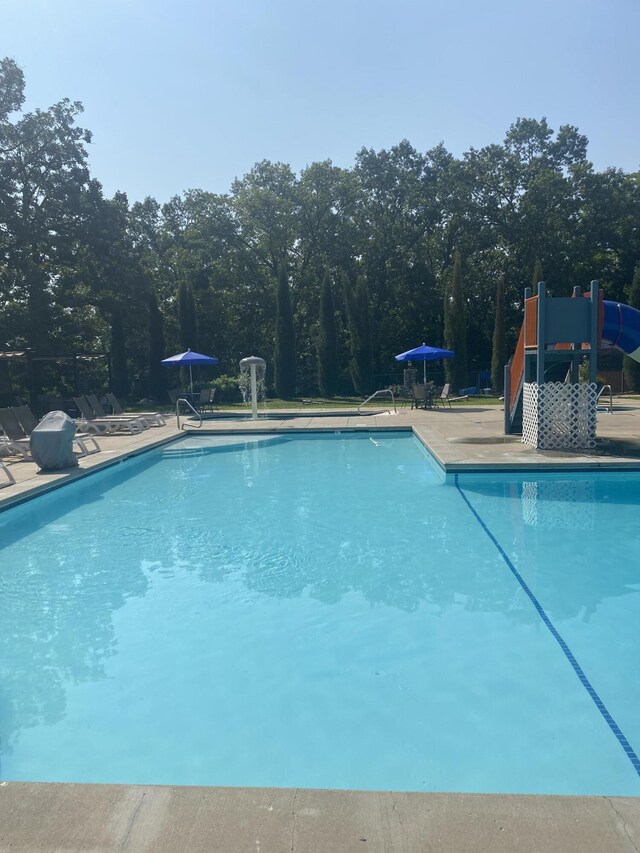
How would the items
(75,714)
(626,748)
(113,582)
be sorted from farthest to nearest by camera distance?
(113,582) < (75,714) < (626,748)

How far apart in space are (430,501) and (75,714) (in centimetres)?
648

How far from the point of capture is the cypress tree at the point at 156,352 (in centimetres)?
2916

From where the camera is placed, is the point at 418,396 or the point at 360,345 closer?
the point at 418,396

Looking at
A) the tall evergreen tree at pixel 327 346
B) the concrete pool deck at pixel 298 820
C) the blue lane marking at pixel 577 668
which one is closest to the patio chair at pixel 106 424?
the blue lane marking at pixel 577 668

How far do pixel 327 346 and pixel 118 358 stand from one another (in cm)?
899

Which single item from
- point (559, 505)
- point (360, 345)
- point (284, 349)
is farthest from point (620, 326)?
point (284, 349)

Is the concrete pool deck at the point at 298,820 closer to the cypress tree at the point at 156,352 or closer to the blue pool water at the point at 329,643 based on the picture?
the blue pool water at the point at 329,643

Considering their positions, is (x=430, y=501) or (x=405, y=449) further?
(x=405, y=449)

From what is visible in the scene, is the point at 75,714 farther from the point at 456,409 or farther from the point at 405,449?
the point at 456,409

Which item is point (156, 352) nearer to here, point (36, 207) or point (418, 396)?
point (36, 207)

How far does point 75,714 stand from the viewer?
4.19 m

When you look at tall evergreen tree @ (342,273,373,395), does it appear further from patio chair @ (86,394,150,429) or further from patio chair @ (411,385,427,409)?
patio chair @ (86,394,150,429)

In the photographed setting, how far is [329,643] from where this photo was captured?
5.16 metres

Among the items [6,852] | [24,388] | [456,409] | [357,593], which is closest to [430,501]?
[357,593]
